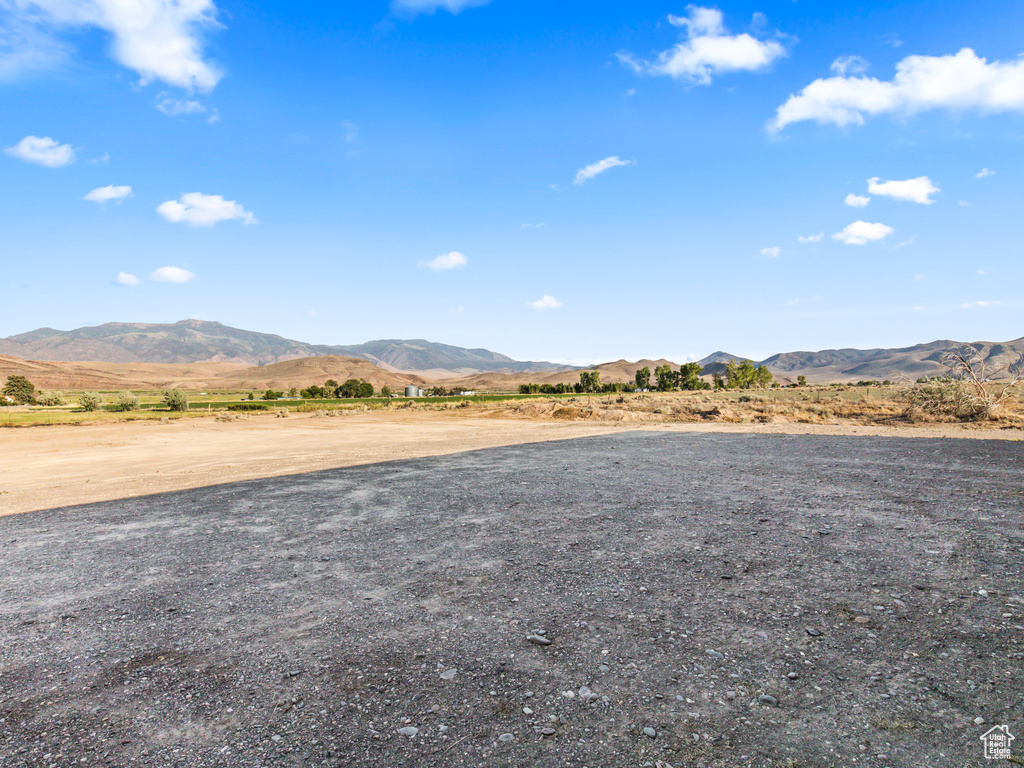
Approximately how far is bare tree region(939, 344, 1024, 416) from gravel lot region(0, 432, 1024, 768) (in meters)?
23.0

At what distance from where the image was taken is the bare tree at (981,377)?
26438 millimetres

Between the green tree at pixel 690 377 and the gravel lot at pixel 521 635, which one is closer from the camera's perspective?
the gravel lot at pixel 521 635

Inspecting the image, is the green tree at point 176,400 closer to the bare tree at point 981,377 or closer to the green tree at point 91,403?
the green tree at point 91,403

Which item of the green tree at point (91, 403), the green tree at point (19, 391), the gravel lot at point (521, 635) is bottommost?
the gravel lot at point (521, 635)

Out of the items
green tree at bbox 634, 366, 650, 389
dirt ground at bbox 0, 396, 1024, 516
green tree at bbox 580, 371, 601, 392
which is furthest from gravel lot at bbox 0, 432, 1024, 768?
green tree at bbox 634, 366, 650, 389

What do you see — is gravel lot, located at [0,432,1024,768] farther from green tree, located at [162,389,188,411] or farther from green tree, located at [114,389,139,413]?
green tree, located at [114,389,139,413]

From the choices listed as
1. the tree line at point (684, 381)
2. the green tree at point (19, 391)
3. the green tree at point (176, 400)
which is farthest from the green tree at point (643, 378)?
the green tree at point (19, 391)

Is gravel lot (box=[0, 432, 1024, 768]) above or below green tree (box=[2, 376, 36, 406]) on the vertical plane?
below

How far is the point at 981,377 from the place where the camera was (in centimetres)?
2788

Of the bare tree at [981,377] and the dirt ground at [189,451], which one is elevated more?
the bare tree at [981,377]

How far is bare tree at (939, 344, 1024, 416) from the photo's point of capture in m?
26.4

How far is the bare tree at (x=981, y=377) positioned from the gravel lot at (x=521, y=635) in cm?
2305

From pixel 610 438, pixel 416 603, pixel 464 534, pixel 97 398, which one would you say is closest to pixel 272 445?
pixel 610 438

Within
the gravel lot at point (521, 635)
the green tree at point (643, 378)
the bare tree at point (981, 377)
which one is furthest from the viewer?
the green tree at point (643, 378)
